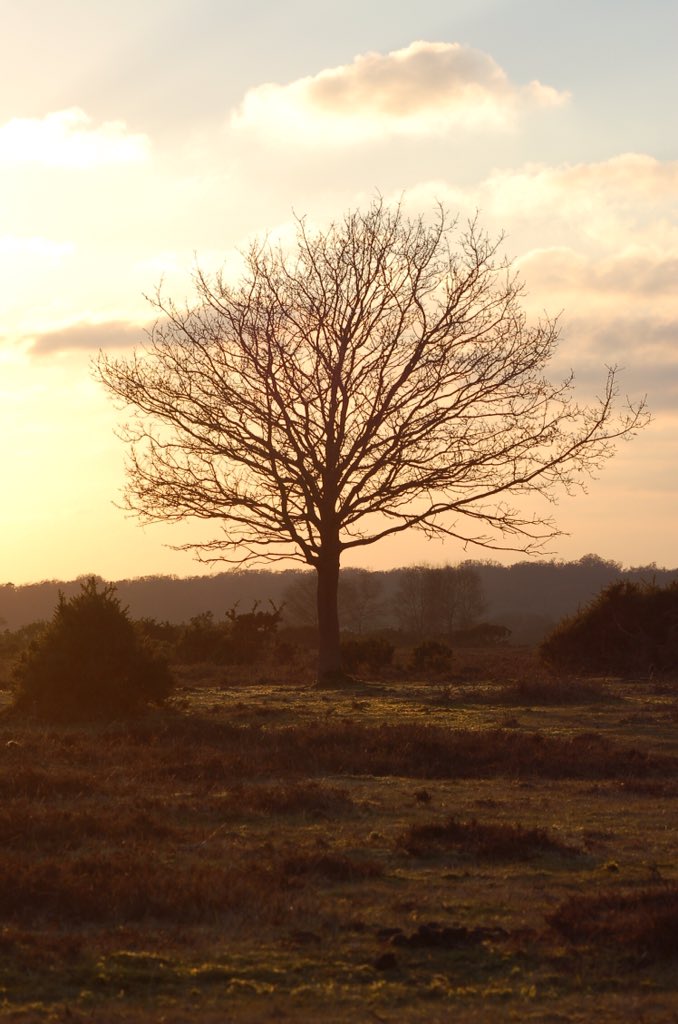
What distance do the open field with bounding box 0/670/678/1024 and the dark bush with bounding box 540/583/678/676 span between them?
50.0 ft

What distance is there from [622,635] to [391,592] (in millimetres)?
110922

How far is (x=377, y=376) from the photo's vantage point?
95.6 feet

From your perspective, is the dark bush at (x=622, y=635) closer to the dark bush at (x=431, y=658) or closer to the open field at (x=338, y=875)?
the dark bush at (x=431, y=658)

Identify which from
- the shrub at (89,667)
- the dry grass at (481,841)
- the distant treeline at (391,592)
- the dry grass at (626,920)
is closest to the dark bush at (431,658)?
the shrub at (89,667)

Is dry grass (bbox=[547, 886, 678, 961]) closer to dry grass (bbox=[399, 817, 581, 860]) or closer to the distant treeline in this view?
dry grass (bbox=[399, 817, 581, 860])

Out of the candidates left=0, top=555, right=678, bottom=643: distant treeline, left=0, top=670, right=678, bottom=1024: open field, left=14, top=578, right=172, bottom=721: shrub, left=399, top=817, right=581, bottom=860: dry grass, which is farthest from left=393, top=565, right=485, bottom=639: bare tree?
left=399, top=817, right=581, bottom=860: dry grass

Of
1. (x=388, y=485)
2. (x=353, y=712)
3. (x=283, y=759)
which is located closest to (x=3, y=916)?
(x=283, y=759)

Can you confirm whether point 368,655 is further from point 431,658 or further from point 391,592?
point 391,592

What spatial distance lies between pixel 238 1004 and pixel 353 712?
15.6 m

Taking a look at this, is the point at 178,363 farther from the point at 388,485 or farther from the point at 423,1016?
the point at 423,1016

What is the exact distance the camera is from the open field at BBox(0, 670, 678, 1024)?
21.6 feet

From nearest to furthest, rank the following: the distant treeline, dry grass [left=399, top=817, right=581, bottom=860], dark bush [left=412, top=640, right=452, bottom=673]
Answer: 1. dry grass [left=399, top=817, right=581, bottom=860]
2. dark bush [left=412, top=640, right=452, bottom=673]
3. the distant treeline

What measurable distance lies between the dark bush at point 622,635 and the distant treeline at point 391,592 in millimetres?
59009

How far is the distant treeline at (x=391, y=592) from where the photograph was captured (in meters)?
97.2
